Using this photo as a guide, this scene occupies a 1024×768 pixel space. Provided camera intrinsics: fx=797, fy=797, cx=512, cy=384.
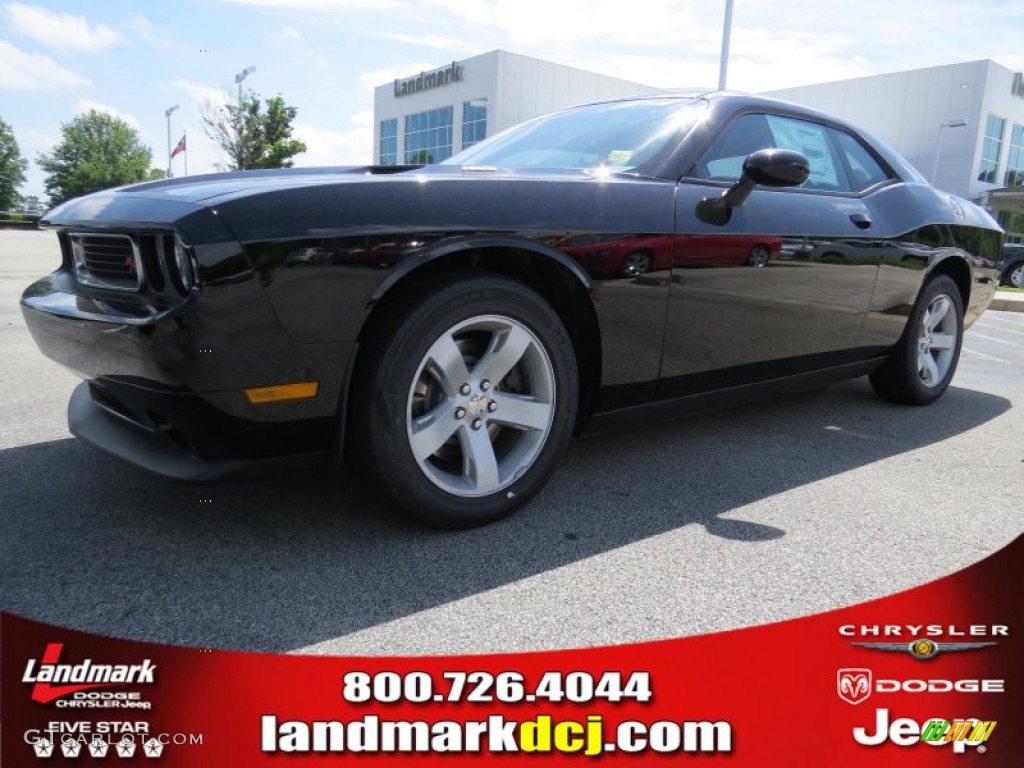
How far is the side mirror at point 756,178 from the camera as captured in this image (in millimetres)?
2637

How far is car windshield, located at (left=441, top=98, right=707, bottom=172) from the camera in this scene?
2869 mm

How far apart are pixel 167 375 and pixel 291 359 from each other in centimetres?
28

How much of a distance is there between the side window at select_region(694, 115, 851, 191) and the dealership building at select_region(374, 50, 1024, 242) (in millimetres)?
33344

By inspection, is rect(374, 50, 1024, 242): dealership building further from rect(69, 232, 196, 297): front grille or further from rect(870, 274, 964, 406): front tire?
rect(69, 232, 196, 297): front grille

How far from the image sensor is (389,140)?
153ft

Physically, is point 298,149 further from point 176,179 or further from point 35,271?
point 176,179

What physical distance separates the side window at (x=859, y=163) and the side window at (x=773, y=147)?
3.1 inches

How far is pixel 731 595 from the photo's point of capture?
6.66 feet

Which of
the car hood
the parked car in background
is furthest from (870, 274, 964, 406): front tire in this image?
the parked car in background

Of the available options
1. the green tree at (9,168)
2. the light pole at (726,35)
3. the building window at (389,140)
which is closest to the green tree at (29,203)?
the green tree at (9,168)

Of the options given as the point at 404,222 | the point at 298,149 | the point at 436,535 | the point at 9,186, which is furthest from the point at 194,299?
the point at 9,186

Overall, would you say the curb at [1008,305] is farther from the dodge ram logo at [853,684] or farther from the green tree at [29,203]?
the green tree at [29,203]

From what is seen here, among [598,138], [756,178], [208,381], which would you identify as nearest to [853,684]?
[208,381]

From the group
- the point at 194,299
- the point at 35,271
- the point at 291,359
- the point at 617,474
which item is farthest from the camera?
the point at 35,271
